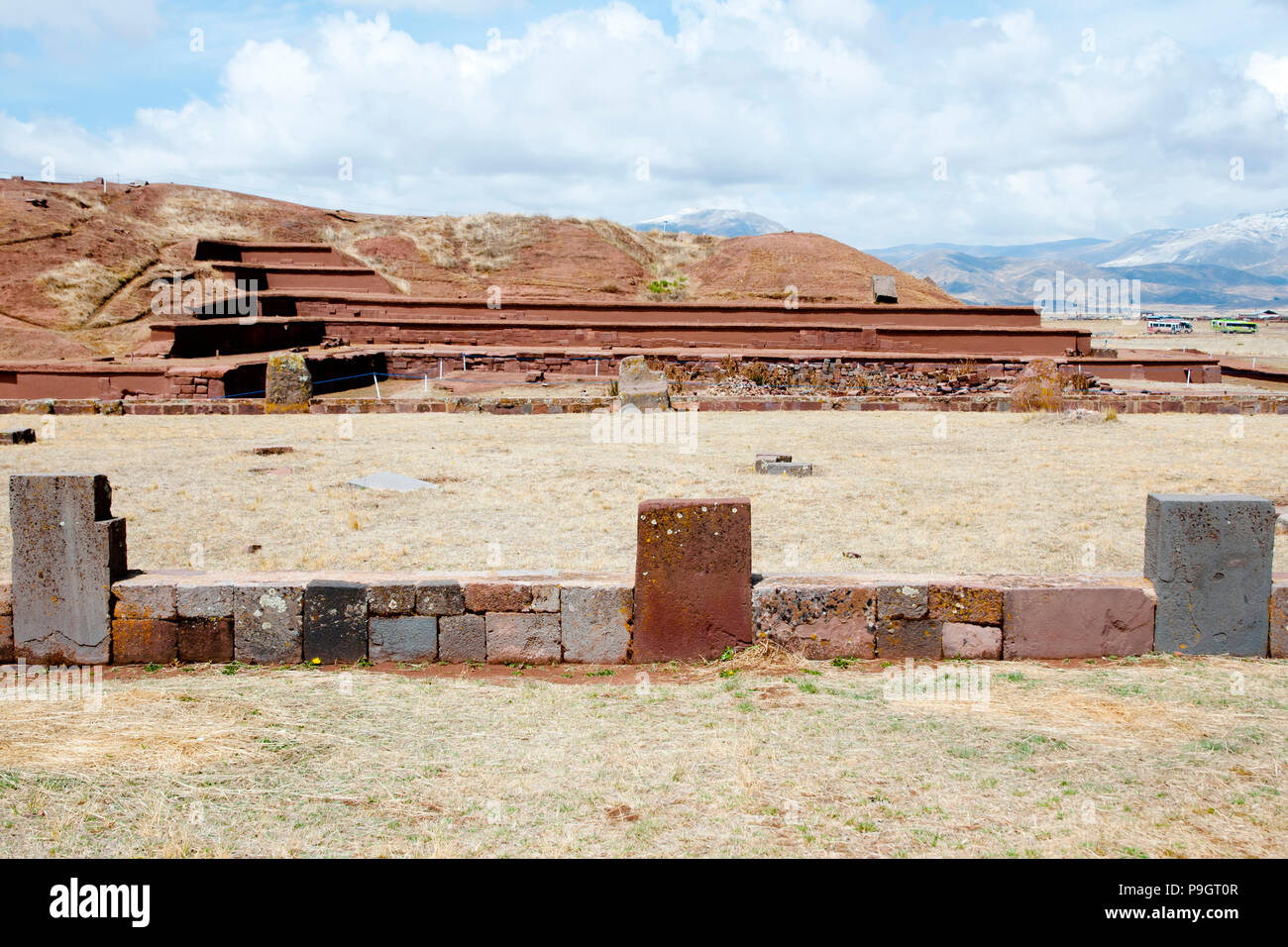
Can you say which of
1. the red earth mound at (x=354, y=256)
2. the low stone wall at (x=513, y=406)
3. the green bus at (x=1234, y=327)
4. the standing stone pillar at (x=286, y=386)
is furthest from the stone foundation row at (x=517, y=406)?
the green bus at (x=1234, y=327)

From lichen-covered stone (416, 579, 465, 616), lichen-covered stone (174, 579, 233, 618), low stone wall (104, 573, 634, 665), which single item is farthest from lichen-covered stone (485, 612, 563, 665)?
lichen-covered stone (174, 579, 233, 618)

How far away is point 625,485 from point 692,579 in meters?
5.51

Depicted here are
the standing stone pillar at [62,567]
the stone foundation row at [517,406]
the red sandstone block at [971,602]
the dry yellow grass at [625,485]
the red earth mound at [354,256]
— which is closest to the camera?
the standing stone pillar at [62,567]

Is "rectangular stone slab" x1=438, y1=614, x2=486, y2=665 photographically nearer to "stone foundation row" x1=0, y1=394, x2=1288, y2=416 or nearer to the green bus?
"stone foundation row" x1=0, y1=394, x2=1288, y2=416

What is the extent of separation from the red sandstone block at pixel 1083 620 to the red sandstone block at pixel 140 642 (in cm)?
487

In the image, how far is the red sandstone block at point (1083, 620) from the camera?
5727 millimetres

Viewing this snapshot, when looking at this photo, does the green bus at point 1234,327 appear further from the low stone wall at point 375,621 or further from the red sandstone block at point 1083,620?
the low stone wall at point 375,621

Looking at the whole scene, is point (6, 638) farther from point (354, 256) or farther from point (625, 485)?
point (354, 256)

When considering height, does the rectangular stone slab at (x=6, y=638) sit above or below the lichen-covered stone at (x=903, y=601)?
below

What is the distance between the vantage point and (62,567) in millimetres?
5676

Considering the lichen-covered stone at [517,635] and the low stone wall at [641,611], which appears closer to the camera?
the low stone wall at [641,611]

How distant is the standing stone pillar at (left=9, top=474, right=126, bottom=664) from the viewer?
220 inches

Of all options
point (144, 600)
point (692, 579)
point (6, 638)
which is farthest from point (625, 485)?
point (6, 638)
